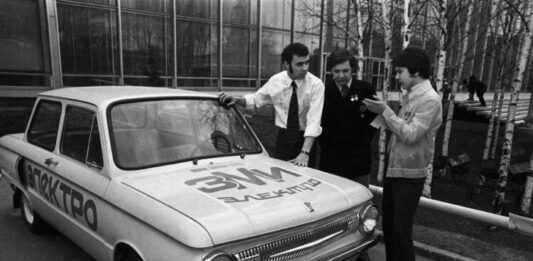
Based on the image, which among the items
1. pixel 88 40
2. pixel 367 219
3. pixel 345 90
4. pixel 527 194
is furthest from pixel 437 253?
pixel 88 40

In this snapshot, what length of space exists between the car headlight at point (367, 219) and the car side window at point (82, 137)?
2.02 metres

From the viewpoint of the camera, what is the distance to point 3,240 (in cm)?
420

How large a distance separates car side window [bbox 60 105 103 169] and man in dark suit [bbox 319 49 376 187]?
207cm

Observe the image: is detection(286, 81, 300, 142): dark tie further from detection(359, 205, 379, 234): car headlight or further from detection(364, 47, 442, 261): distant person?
detection(359, 205, 379, 234): car headlight

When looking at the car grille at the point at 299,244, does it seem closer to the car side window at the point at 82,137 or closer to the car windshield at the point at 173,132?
the car windshield at the point at 173,132

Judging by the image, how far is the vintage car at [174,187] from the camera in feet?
7.63

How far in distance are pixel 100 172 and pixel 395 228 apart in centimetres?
A: 234

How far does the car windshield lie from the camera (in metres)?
3.06

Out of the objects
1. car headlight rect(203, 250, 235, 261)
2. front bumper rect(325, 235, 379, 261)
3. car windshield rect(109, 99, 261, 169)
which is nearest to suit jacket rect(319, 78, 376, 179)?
car windshield rect(109, 99, 261, 169)

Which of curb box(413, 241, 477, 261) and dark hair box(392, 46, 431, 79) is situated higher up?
dark hair box(392, 46, 431, 79)

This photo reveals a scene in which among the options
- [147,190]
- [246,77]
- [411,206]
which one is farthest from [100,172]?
[246,77]

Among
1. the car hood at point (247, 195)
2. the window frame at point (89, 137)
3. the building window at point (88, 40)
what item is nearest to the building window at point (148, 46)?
the building window at point (88, 40)

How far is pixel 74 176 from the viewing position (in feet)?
10.6

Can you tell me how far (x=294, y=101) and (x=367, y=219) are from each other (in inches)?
56.3
